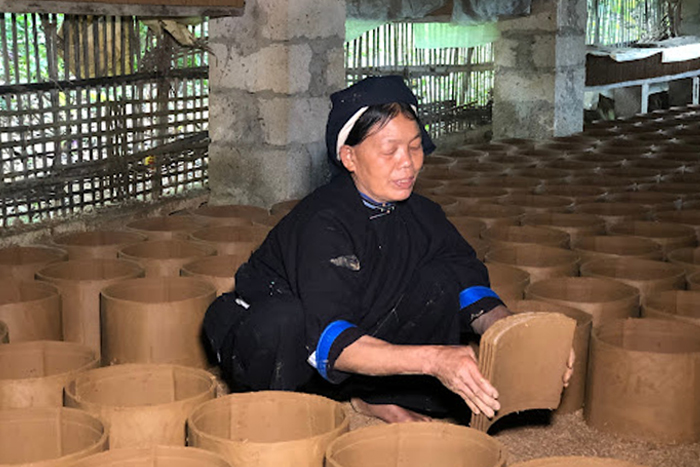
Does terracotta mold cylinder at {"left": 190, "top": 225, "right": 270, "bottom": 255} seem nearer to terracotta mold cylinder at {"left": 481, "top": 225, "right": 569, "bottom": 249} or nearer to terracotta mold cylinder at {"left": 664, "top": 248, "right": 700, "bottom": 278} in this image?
terracotta mold cylinder at {"left": 481, "top": 225, "right": 569, "bottom": 249}

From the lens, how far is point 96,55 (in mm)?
4938

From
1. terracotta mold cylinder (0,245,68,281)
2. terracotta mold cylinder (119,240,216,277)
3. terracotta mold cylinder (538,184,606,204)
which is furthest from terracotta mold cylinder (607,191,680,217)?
terracotta mold cylinder (0,245,68,281)

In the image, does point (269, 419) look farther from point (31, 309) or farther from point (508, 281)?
point (508, 281)

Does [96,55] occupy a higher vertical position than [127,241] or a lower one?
higher

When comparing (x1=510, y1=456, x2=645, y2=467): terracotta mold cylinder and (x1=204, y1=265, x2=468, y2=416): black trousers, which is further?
(x1=204, y1=265, x2=468, y2=416): black trousers

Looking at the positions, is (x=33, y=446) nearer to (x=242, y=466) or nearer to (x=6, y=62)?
(x=242, y=466)

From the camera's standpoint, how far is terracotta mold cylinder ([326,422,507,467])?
1857mm

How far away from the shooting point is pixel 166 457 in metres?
1.77

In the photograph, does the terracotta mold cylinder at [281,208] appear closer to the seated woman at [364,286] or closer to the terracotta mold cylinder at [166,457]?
the seated woman at [364,286]

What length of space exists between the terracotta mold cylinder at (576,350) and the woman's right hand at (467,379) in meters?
0.83

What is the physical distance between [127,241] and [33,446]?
1782 mm

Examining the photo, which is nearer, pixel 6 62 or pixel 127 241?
pixel 127 241

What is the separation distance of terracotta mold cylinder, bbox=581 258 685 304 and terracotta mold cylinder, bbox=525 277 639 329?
93 millimetres

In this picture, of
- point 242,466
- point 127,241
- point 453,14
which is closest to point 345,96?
point 242,466
